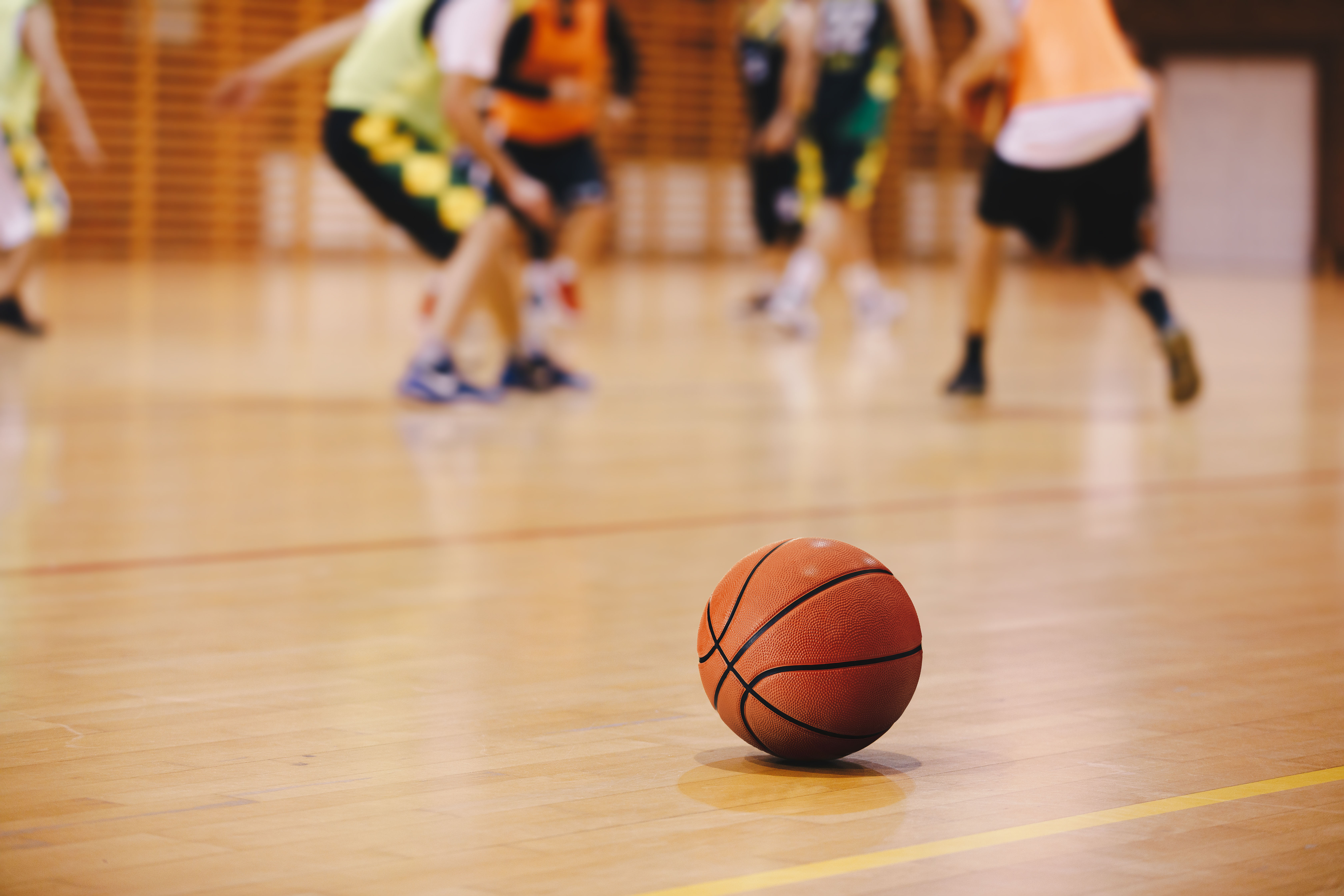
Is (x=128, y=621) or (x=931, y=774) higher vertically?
(x=931, y=774)

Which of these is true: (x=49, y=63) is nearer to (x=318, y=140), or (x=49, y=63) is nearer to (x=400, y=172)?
(x=400, y=172)

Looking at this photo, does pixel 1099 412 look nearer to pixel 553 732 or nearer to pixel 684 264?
pixel 553 732

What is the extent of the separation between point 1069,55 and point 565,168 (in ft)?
9.06

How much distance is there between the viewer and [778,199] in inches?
492

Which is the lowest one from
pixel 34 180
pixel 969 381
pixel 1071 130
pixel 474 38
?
pixel 969 381

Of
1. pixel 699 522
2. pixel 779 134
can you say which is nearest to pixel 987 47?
pixel 699 522

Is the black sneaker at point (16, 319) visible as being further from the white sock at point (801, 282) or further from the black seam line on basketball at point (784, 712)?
the black seam line on basketball at point (784, 712)

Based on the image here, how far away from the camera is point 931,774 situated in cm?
253

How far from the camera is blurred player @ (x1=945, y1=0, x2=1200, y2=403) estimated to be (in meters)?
6.94

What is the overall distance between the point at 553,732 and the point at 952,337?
30.2ft

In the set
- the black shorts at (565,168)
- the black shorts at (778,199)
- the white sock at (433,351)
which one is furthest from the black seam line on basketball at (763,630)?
the black shorts at (778,199)

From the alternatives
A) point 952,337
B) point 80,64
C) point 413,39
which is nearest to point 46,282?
point 80,64

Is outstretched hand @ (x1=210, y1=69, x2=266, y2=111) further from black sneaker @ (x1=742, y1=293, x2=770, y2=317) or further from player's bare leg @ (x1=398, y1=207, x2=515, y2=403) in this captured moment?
black sneaker @ (x1=742, y1=293, x2=770, y2=317)

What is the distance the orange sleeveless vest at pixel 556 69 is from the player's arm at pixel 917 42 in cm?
154
